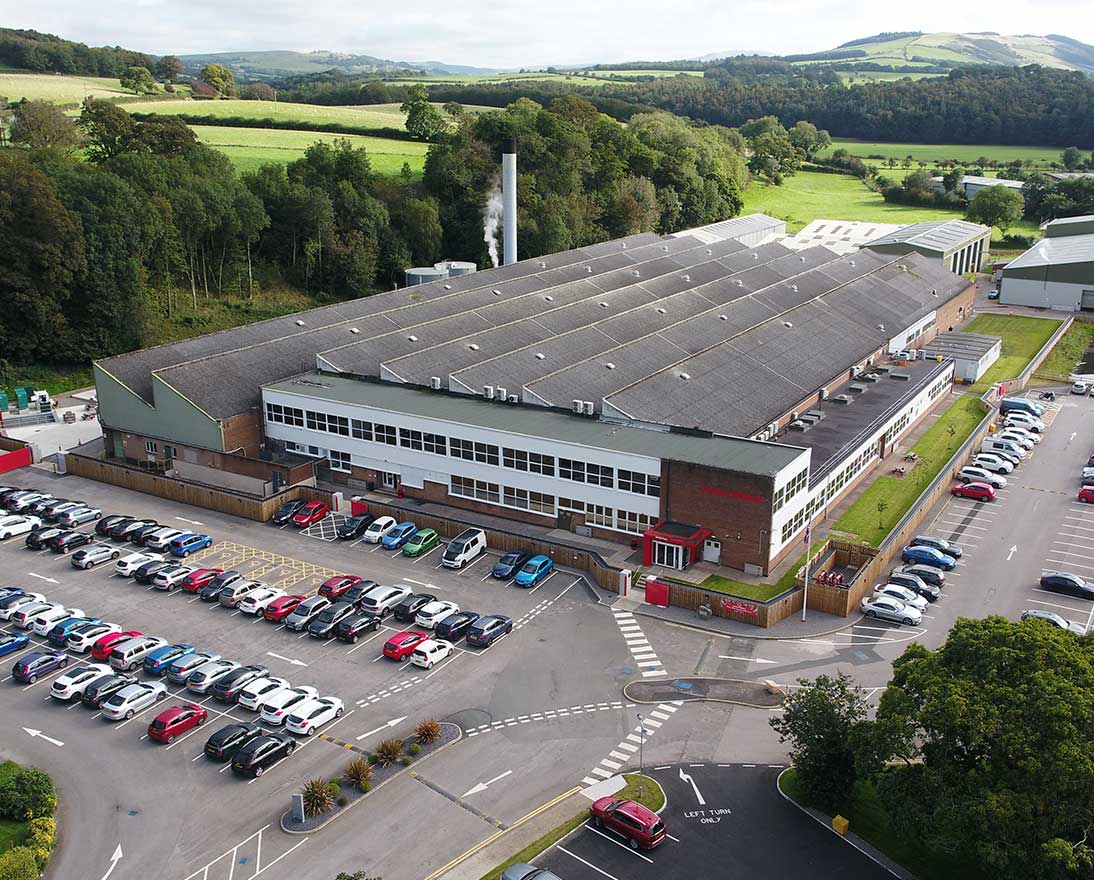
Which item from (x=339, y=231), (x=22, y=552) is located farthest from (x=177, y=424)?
(x=339, y=231)

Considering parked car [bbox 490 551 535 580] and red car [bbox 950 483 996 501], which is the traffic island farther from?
red car [bbox 950 483 996 501]

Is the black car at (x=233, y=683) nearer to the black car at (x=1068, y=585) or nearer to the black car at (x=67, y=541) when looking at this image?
the black car at (x=67, y=541)

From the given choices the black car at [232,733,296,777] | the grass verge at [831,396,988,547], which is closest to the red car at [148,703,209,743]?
the black car at [232,733,296,777]

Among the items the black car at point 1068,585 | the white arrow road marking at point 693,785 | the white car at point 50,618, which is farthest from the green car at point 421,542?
the black car at point 1068,585

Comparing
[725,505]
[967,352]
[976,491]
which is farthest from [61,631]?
[967,352]

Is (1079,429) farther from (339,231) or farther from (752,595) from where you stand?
(339,231)

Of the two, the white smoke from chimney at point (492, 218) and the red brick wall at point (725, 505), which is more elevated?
the white smoke from chimney at point (492, 218)
